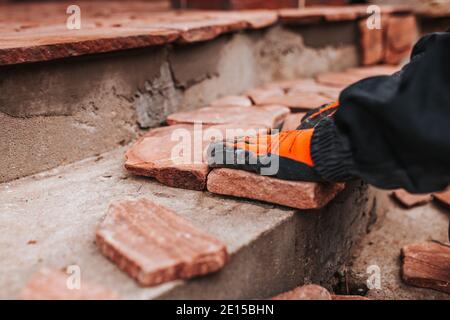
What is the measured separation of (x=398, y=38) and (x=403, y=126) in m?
2.42

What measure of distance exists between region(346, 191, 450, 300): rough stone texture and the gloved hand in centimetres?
53

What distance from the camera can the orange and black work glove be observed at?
3.91ft

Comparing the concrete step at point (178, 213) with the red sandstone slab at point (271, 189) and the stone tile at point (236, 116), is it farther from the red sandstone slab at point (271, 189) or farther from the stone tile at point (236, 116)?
the stone tile at point (236, 116)

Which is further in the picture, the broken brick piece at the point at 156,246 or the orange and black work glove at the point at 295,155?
the orange and black work glove at the point at 295,155

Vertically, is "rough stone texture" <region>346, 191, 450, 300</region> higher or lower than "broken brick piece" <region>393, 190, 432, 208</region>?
lower

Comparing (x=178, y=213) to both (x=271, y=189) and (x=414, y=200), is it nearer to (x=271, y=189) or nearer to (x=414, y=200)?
(x=271, y=189)

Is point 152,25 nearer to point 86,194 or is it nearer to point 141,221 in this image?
point 86,194

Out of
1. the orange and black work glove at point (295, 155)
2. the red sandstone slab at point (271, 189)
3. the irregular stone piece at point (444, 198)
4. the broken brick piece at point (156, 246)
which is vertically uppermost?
the orange and black work glove at point (295, 155)

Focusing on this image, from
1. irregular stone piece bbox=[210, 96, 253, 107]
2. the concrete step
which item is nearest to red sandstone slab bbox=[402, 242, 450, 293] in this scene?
the concrete step

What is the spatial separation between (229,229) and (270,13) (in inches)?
69.0

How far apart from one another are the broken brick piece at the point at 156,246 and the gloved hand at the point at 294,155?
0.88 feet

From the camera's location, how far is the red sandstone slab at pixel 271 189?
1.24 meters

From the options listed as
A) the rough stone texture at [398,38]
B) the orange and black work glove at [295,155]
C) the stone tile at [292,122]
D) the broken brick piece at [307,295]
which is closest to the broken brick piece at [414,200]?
the stone tile at [292,122]

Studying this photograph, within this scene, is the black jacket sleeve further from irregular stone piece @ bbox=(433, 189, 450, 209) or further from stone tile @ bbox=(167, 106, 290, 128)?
irregular stone piece @ bbox=(433, 189, 450, 209)
